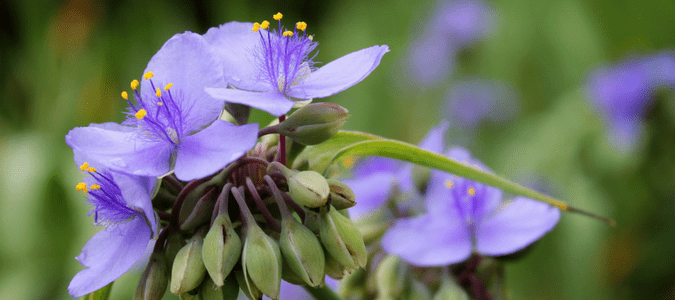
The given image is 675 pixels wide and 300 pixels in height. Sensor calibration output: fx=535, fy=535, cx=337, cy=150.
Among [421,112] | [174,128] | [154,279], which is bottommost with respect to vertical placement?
[421,112]

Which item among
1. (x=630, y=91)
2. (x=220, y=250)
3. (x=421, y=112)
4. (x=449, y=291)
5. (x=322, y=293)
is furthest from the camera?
(x=421, y=112)

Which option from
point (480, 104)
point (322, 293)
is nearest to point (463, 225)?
point (322, 293)

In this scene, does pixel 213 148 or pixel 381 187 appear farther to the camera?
pixel 381 187

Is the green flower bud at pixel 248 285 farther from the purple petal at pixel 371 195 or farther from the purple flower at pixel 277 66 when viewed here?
the purple petal at pixel 371 195

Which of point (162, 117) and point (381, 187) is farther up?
point (162, 117)

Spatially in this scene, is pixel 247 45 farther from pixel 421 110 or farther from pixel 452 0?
pixel 452 0

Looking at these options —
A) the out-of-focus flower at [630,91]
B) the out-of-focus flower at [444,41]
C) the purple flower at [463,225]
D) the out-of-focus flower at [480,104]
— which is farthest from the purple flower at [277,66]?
the out-of-focus flower at [444,41]

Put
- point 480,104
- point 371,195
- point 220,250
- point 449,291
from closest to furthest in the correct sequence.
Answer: point 220,250 → point 449,291 → point 371,195 → point 480,104

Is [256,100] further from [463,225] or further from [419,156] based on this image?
[463,225]
